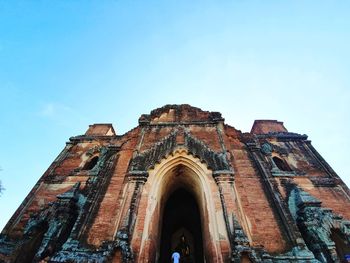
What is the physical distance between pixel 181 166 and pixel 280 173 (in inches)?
209

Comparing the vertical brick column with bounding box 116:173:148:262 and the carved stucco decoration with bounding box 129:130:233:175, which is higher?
the carved stucco decoration with bounding box 129:130:233:175

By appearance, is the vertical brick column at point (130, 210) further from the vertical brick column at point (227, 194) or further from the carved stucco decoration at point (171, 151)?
the vertical brick column at point (227, 194)

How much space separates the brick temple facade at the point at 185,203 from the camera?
22.9 ft

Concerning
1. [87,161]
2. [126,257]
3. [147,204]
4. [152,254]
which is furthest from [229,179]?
[87,161]

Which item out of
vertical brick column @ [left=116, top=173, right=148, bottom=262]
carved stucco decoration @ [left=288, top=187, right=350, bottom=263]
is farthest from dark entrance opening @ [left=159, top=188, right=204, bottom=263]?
carved stucco decoration @ [left=288, top=187, right=350, bottom=263]

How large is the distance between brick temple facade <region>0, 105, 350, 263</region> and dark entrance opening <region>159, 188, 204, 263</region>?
0.06m

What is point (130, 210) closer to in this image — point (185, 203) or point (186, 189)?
point (186, 189)

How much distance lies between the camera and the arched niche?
22.4ft

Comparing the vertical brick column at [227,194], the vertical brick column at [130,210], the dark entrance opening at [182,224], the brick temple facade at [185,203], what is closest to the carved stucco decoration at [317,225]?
the brick temple facade at [185,203]

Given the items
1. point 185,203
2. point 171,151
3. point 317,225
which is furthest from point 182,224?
point 317,225

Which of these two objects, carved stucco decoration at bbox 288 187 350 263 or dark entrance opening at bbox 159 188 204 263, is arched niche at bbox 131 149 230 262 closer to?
dark entrance opening at bbox 159 188 204 263

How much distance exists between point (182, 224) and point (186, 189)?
11.9ft

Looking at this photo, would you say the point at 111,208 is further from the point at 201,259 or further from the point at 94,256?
the point at 201,259

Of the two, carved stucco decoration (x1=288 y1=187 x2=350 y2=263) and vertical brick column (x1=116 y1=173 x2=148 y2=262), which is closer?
vertical brick column (x1=116 y1=173 x2=148 y2=262)
